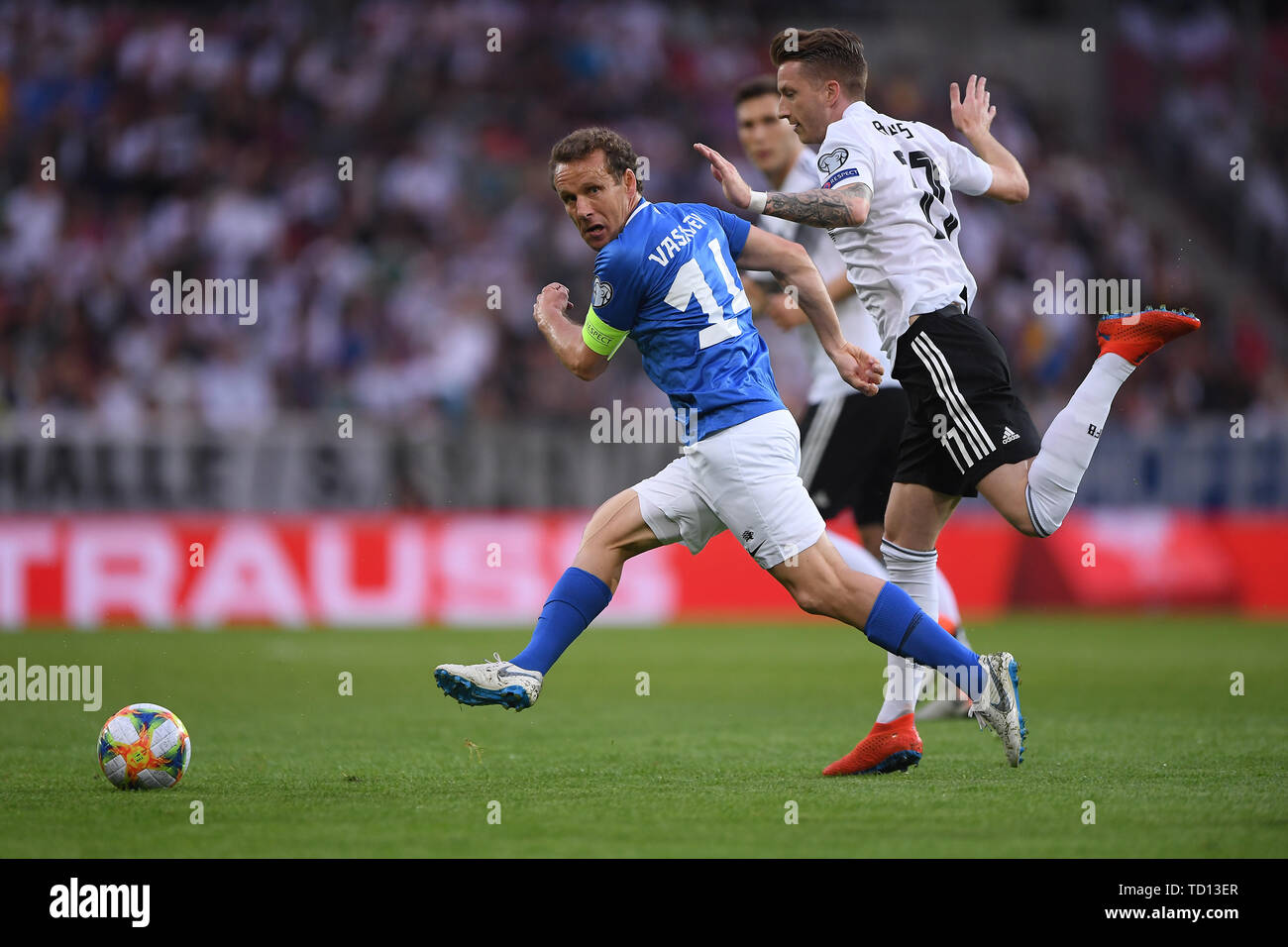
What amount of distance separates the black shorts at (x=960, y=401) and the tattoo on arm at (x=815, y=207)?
0.64m

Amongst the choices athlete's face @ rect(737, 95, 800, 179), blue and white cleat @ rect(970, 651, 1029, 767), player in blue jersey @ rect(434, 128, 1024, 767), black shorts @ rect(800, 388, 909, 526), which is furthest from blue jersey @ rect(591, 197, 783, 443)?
athlete's face @ rect(737, 95, 800, 179)

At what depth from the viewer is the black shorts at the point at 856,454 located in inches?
312

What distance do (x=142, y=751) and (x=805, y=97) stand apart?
3.55 m

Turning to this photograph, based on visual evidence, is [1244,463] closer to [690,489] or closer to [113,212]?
[690,489]

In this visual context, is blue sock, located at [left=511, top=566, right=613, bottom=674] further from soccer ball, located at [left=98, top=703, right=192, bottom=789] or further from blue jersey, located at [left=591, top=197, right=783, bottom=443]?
soccer ball, located at [left=98, top=703, right=192, bottom=789]

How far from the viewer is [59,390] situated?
16234 mm

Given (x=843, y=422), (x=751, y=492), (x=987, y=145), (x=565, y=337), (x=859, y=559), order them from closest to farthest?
1. (x=751, y=492)
2. (x=565, y=337)
3. (x=987, y=145)
4. (x=859, y=559)
5. (x=843, y=422)

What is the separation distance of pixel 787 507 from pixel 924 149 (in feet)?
5.64

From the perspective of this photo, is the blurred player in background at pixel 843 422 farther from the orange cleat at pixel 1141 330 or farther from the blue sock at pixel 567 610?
the blue sock at pixel 567 610

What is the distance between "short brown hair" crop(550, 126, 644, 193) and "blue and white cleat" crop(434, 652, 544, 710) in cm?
180

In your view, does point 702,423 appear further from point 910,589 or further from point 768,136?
point 768,136

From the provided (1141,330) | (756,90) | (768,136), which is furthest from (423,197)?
(1141,330)

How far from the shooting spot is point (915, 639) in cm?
564

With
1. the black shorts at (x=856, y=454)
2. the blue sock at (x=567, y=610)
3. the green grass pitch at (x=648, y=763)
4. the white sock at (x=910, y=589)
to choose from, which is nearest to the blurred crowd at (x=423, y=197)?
the green grass pitch at (x=648, y=763)
